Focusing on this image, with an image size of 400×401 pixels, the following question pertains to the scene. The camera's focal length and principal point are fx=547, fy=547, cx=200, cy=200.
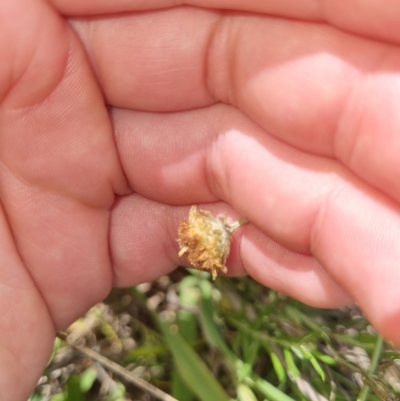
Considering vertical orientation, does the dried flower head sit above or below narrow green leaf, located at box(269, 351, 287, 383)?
above

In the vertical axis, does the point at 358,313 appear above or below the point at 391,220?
below

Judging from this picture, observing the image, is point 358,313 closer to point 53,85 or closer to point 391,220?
point 391,220

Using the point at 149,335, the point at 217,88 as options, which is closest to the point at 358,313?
the point at 149,335

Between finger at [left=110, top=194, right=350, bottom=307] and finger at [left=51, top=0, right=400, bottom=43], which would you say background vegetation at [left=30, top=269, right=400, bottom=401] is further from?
finger at [left=51, top=0, right=400, bottom=43]

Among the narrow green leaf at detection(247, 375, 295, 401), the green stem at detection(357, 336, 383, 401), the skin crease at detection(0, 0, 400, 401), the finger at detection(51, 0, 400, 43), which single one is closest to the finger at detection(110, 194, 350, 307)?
the skin crease at detection(0, 0, 400, 401)

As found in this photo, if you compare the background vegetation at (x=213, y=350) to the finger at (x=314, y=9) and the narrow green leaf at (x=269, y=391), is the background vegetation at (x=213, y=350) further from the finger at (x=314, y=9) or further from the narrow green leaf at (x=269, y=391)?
the finger at (x=314, y=9)

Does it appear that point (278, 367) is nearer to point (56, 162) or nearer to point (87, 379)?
point (87, 379)
